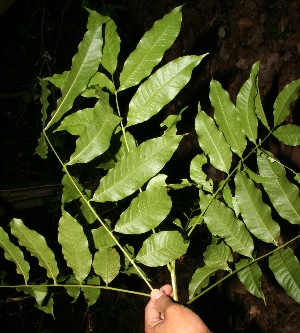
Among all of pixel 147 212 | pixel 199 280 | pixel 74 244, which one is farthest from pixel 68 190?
pixel 199 280

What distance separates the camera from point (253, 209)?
38.7 inches

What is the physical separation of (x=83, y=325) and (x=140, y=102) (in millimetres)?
4564

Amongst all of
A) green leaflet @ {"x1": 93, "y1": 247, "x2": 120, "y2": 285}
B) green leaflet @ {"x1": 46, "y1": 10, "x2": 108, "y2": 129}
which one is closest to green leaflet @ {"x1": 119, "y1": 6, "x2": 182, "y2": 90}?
green leaflet @ {"x1": 46, "y1": 10, "x2": 108, "y2": 129}

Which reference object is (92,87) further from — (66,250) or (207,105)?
(207,105)

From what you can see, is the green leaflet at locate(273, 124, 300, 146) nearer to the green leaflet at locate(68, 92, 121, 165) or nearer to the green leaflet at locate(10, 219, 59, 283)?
the green leaflet at locate(68, 92, 121, 165)

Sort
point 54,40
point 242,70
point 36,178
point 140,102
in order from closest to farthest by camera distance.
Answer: point 140,102 → point 242,70 → point 36,178 → point 54,40

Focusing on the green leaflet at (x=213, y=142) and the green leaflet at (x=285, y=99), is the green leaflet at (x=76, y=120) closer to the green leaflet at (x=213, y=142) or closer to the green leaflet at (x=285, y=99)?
the green leaflet at (x=213, y=142)

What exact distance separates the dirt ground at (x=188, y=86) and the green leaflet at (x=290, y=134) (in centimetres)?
27

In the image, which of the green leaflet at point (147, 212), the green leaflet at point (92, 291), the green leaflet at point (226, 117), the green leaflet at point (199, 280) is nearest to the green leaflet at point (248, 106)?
the green leaflet at point (226, 117)

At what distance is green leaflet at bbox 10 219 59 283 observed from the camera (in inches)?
37.1

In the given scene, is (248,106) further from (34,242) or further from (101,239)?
(34,242)

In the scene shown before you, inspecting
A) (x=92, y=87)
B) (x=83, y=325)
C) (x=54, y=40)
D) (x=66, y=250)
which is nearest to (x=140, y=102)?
(x=92, y=87)

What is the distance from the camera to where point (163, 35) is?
3.02 feet

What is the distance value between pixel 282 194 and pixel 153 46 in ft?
1.97
